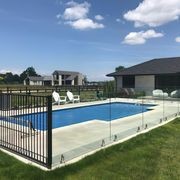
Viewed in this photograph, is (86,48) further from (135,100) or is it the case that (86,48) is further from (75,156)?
(75,156)

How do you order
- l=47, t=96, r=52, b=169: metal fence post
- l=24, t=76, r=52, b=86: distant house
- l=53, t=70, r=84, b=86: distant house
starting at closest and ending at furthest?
l=47, t=96, r=52, b=169: metal fence post, l=53, t=70, r=84, b=86: distant house, l=24, t=76, r=52, b=86: distant house

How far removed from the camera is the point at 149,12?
1560 centimetres

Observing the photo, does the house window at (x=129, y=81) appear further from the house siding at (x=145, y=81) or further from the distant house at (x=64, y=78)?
the distant house at (x=64, y=78)

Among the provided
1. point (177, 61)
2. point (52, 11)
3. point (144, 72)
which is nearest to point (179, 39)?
point (177, 61)

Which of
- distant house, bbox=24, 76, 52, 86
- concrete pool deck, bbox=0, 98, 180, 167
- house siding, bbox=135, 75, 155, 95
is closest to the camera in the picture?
concrete pool deck, bbox=0, 98, 180, 167

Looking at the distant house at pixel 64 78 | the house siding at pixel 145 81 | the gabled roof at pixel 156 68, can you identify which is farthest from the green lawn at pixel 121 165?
the distant house at pixel 64 78

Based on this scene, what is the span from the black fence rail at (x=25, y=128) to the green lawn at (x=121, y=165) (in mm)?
382

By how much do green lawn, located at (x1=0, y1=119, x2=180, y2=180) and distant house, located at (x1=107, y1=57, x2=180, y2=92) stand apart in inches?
625

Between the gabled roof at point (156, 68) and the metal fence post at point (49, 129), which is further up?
the gabled roof at point (156, 68)

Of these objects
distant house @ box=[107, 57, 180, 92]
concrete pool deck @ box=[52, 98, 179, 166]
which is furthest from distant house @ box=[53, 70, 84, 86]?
concrete pool deck @ box=[52, 98, 179, 166]

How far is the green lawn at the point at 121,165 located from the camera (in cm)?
455

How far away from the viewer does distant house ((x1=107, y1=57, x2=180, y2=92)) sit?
75.9ft

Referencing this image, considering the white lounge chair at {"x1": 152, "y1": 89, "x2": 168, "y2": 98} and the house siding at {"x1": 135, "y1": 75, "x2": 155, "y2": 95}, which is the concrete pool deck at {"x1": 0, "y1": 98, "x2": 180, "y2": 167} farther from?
the house siding at {"x1": 135, "y1": 75, "x2": 155, "y2": 95}

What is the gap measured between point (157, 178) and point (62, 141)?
10.3ft
